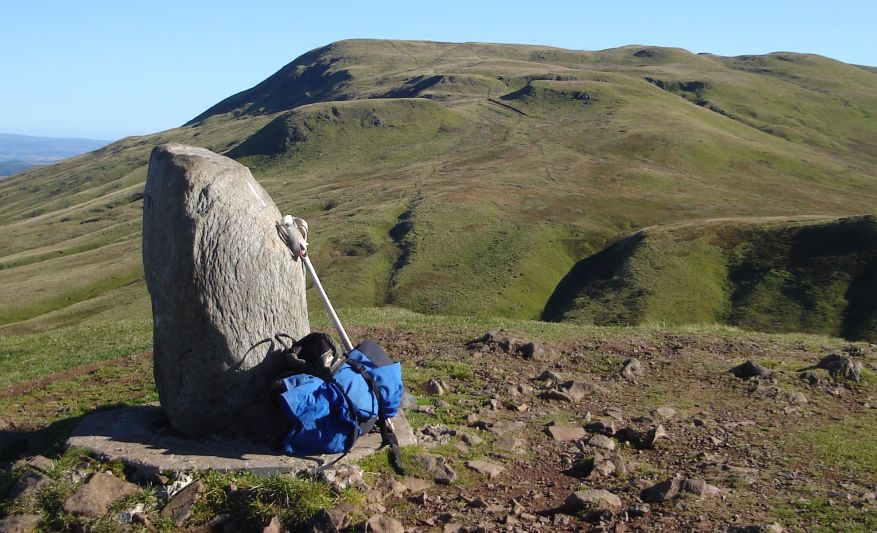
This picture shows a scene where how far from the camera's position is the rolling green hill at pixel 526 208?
71.5 meters

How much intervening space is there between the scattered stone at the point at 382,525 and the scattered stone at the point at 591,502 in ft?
7.53

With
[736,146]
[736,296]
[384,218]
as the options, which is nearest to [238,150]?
[384,218]

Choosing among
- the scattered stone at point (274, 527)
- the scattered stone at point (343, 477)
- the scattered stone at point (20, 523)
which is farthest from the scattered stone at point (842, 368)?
the scattered stone at point (20, 523)

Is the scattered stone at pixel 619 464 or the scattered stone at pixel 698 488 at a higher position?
the scattered stone at pixel 698 488

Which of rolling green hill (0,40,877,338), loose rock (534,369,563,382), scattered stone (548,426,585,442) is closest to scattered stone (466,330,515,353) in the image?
loose rock (534,369,563,382)

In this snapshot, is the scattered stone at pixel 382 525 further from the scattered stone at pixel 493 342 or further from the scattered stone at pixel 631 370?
the scattered stone at pixel 493 342

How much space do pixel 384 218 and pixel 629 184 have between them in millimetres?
41476

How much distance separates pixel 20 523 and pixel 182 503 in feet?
6.43

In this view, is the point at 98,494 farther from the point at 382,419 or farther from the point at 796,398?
the point at 796,398

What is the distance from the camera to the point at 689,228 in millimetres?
83500

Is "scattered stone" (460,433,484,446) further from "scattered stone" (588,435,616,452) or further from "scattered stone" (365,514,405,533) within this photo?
"scattered stone" (365,514,405,533)

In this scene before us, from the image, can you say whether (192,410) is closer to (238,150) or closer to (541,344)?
(541,344)

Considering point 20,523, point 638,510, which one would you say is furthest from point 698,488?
point 20,523

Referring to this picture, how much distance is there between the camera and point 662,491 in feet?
33.1
